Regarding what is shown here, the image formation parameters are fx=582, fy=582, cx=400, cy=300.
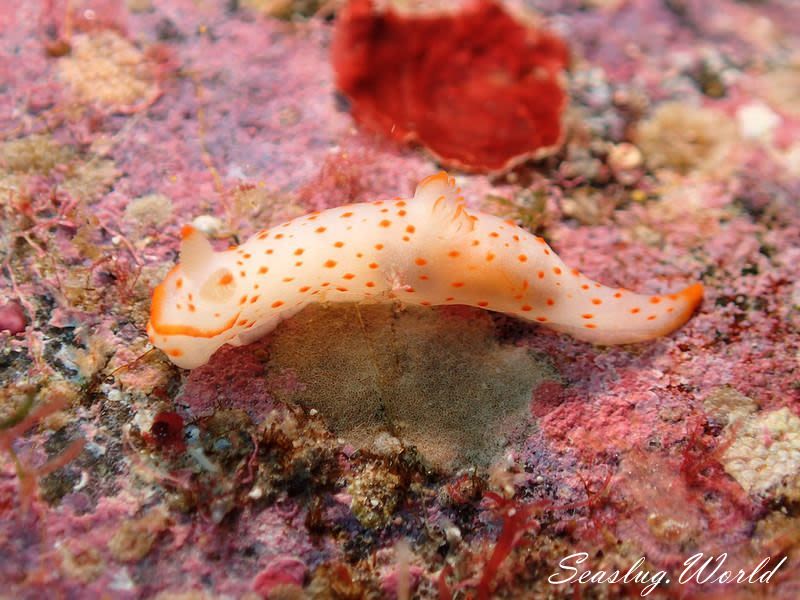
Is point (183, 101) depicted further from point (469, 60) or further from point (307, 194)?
point (469, 60)

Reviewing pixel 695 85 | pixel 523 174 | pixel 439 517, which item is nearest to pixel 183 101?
pixel 523 174

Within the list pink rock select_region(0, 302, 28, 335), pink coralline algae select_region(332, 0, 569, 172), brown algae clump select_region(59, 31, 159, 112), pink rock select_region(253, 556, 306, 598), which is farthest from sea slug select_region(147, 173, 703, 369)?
brown algae clump select_region(59, 31, 159, 112)

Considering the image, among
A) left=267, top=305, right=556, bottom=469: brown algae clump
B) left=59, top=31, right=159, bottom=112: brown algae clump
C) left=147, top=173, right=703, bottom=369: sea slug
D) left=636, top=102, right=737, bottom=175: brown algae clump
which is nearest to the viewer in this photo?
left=147, top=173, right=703, bottom=369: sea slug

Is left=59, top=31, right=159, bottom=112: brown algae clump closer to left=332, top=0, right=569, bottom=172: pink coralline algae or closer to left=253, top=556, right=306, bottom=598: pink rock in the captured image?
left=332, top=0, right=569, bottom=172: pink coralline algae

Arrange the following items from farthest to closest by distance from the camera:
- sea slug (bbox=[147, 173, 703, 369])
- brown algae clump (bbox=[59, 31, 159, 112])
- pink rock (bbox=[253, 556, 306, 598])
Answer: brown algae clump (bbox=[59, 31, 159, 112]) < sea slug (bbox=[147, 173, 703, 369]) < pink rock (bbox=[253, 556, 306, 598])

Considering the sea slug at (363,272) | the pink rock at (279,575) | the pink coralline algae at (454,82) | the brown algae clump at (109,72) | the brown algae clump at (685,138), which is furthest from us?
the brown algae clump at (685,138)

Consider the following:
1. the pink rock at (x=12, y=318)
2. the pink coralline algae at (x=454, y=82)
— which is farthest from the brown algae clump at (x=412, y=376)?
the pink coralline algae at (x=454, y=82)

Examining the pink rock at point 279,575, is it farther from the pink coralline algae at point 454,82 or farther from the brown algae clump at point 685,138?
the brown algae clump at point 685,138
